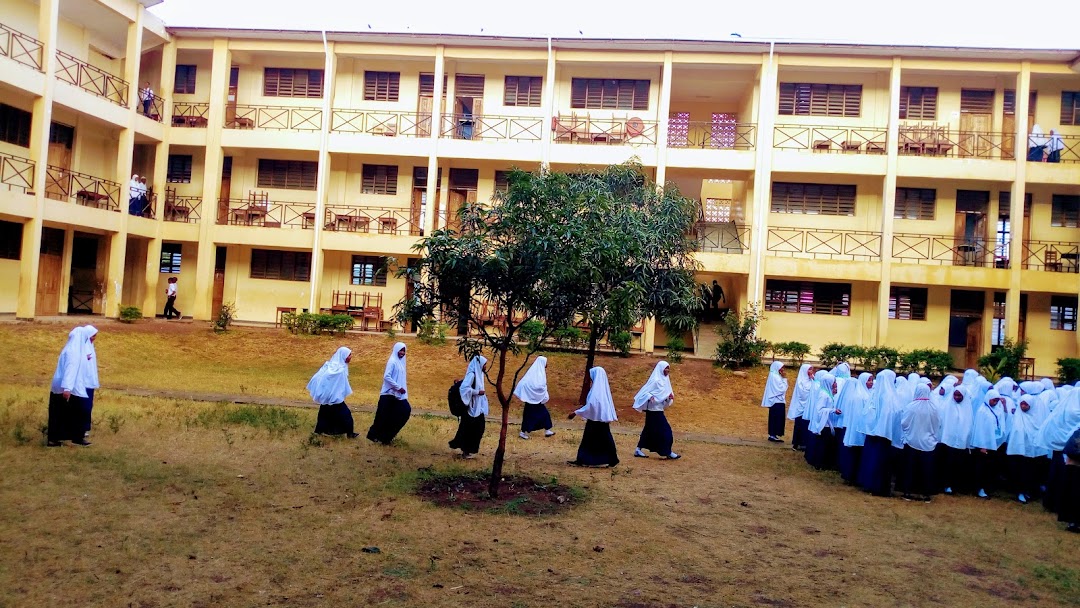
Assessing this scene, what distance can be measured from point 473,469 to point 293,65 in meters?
18.9

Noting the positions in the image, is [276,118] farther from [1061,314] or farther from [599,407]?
[1061,314]

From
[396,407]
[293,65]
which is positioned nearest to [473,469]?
[396,407]

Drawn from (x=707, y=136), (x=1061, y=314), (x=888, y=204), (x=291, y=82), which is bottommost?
(x=1061, y=314)

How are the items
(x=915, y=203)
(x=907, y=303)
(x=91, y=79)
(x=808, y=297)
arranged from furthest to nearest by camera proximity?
(x=808, y=297) → (x=915, y=203) → (x=907, y=303) → (x=91, y=79)

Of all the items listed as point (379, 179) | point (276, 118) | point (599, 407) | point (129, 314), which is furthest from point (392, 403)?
point (276, 118)

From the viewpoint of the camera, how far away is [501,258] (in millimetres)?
6820

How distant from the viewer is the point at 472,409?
980cm

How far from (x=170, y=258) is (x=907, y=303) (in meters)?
23.3

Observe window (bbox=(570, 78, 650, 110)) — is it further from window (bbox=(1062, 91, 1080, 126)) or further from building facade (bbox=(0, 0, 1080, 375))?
window (bbox=(1062, 91, 1080, 126))

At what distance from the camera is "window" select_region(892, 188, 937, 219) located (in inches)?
875

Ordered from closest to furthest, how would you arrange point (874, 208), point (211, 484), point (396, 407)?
Result: point (211, 484), point (396, 407), point (874, 208)

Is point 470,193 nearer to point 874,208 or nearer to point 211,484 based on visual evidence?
point 874,208

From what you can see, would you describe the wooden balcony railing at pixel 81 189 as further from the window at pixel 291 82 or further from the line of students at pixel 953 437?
the line of students at pixel 953 437

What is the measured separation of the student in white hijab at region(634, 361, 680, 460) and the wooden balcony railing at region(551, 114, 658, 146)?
1247 centimetres
